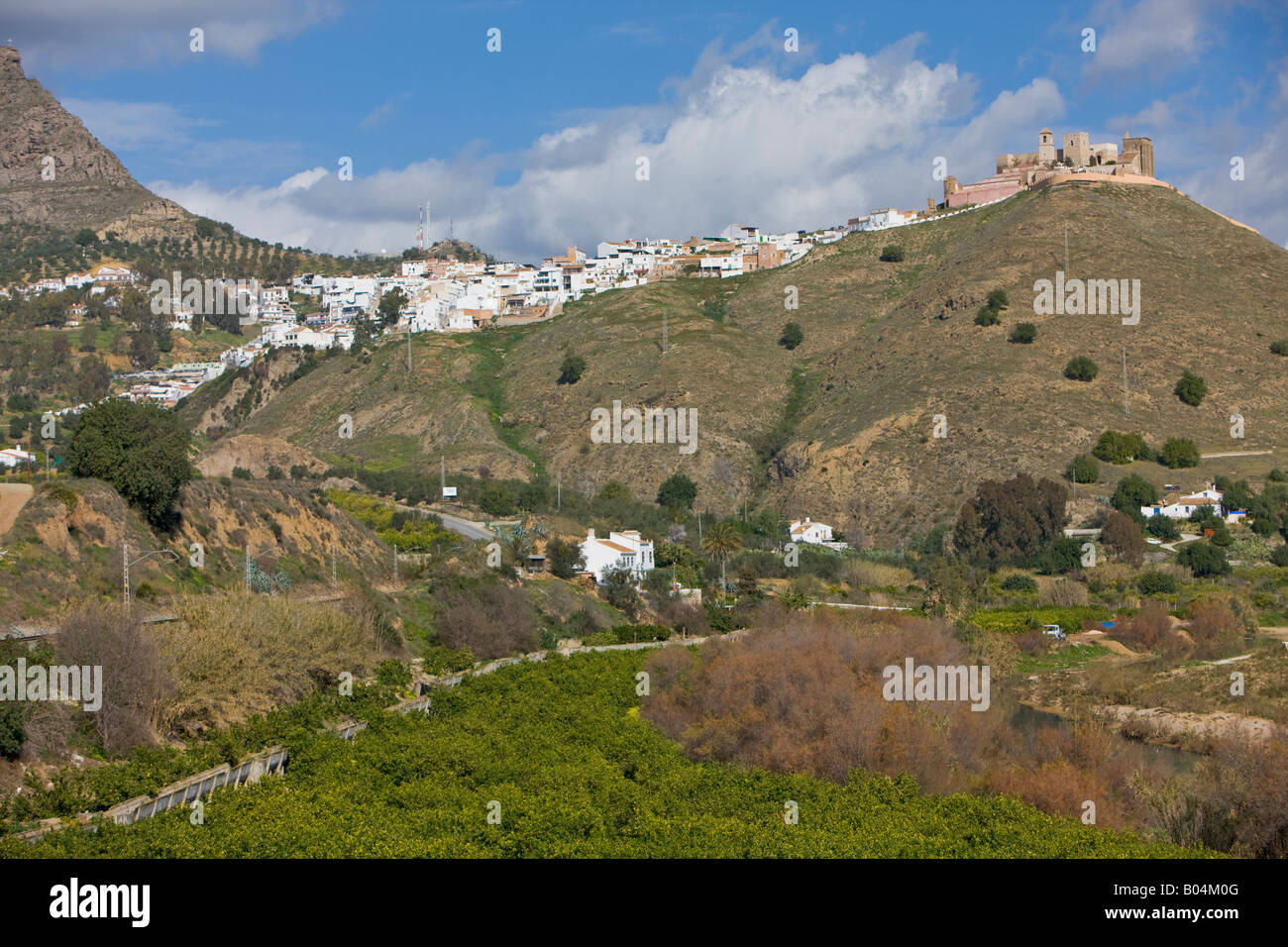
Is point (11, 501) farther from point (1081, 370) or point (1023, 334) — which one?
point (1023, 334)

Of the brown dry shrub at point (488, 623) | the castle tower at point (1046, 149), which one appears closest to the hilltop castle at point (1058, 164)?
the castle tower at point (1046, 149)

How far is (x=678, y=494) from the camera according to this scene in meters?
71.4

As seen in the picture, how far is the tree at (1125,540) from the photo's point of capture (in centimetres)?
5688

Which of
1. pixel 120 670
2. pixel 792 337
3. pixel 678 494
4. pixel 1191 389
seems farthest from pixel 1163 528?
pixel 120 670

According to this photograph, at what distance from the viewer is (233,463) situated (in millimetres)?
67250

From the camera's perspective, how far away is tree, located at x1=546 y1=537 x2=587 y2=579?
182ft

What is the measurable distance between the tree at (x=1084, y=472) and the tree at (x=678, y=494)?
65.3 ft

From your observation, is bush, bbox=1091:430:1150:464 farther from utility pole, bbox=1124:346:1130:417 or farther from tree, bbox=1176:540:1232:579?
tree, bbox=1176:540:1232:579

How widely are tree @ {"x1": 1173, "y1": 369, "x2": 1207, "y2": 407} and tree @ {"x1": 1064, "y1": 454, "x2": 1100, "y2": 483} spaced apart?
31.3 ft

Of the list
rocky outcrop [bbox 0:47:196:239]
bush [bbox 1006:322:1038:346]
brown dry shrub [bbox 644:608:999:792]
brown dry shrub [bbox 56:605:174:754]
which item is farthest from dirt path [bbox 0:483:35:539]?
rocky outcrop [bbox 0:47:196:239]

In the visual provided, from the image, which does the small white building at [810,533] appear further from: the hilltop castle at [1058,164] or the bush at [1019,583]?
the hilltop castle at [1058,164]

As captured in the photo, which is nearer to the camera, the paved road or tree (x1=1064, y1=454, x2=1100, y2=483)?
the paved road

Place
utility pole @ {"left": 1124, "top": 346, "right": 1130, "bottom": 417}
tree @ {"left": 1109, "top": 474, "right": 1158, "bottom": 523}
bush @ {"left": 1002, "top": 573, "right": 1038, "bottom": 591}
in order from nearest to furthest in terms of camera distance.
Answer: bush @ {"left": 1002, "top": 573, "right": 1038, "bottom": 591}
tree @ {"left": 1109, "top": 474, "right": 1158, "bottom": 523}
utility pole @ {"left": 1124, "top": 346, "right": 1130, "bottom": 417}

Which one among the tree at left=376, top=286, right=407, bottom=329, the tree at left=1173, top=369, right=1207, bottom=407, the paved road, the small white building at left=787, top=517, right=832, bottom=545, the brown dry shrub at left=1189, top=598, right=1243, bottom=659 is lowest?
the brown dry shrub at left=1189, top=598, right=1243, bottom=659
